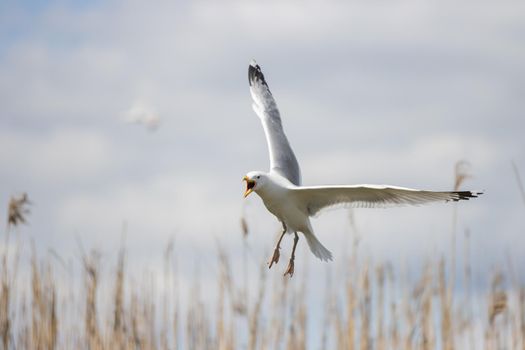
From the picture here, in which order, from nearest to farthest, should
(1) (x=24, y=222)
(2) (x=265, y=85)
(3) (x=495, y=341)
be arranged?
(3) (x=495, y=341) < (1) (x=24, y=222) < (2) (x=265, y=85)

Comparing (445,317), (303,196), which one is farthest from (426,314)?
(303,196)

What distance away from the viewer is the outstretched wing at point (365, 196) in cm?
276

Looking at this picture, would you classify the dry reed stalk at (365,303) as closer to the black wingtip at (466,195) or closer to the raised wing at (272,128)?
the raised wing at (272,128)

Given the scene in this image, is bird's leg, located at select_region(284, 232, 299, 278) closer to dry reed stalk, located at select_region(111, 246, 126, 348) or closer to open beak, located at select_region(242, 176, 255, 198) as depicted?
open beak, located at select_region(242, 176, 255, 198)

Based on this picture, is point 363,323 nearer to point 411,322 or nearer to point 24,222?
point 411,322

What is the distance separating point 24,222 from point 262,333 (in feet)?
3.61

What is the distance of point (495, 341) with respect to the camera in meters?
3.37

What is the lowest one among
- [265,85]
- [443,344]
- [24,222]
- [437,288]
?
[443,344]

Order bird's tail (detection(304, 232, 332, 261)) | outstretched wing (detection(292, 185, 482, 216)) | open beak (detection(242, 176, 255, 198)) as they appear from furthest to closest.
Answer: bird's tail (detection(304, 232, 332, 261)) → outstretched wing (detection(292, 185, 482, 216)) → open beak (detection(242, 176, 255, 198))

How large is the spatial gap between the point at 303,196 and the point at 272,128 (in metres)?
0.76

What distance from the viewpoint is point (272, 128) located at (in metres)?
3.57

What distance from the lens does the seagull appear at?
270 centimetres

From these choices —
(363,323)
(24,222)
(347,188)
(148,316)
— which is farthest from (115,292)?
(347,188)

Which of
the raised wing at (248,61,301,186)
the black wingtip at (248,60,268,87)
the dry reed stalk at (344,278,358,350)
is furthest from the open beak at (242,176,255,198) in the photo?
the black wingtip at (248,60,268,87)
